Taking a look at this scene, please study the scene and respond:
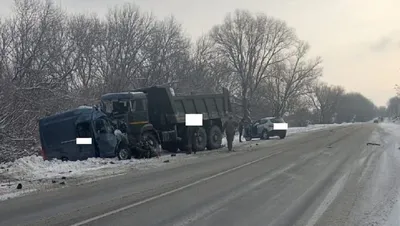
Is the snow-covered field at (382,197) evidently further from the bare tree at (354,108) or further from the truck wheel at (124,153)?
the bare tree at (354,108)

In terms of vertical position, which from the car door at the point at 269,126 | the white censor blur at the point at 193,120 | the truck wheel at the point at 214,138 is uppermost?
the white censor blur at the point at 193,120

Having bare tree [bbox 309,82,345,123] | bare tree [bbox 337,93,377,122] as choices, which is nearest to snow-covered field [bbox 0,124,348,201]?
bare tree [bbox 309,82,345,123]

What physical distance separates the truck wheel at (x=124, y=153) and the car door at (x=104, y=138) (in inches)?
12.5

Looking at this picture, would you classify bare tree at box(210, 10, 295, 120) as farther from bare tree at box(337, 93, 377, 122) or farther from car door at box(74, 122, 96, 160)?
bare tree at box(337, 93, 377, 122)

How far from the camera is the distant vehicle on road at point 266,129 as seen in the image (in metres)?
35.9

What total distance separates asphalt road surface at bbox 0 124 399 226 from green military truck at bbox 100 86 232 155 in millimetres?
5720

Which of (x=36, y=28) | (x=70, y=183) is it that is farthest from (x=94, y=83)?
(x=70, y=183)

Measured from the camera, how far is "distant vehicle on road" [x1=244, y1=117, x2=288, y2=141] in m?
35.9

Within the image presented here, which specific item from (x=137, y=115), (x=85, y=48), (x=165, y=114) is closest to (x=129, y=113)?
(x=137, y=115)

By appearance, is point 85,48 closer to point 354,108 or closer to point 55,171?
point 55,171

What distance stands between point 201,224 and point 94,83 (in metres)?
37.3

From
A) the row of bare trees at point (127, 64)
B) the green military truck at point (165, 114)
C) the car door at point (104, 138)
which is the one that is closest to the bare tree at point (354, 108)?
the row of bare trees at point (127, 64)

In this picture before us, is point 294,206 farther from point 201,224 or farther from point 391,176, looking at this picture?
point 391,176

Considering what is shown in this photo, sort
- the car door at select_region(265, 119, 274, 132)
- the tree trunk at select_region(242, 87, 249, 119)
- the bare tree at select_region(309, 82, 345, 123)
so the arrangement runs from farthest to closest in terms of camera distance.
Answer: the bare tree at select_region(309, 82, 345, 123) < the tree trunk at select_region(242, 87, 249, 119) < the car door at select_region(265, 119, 274, 132)
